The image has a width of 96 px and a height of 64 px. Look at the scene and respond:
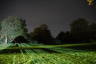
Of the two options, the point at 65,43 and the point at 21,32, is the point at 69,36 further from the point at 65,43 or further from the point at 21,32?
the point at 21,32

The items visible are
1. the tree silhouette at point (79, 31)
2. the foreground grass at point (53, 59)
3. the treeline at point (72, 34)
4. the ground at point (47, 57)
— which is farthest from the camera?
the tree silhouette at point (79, 31)

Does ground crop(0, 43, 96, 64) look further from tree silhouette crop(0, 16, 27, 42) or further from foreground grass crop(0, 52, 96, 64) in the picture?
tree silhouette crop(0, 16, 27, 42)

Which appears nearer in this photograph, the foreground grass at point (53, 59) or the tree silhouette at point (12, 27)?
the foreground grass at point (53, 59)

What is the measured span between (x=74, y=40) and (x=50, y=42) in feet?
9.46

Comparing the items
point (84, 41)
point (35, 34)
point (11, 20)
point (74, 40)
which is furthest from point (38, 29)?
point (84, 41)

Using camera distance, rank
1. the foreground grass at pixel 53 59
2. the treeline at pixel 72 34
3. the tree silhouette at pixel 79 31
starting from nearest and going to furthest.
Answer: the foreground grass at pixel 53 59
the treeline at pixel 72 34
the tree silhouette at pixel 79 31

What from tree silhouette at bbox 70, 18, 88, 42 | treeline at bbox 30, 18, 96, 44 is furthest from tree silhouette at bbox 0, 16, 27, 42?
tree silhouette at bbox 70, 18, 88, 42

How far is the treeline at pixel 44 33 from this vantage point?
17125 mm

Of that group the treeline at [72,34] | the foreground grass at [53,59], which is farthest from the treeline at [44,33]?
the foreground grass at [53,59]

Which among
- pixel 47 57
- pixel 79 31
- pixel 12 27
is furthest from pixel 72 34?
pixel 47 57

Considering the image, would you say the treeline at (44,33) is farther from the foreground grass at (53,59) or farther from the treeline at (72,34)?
the foreground grass at (53,59)

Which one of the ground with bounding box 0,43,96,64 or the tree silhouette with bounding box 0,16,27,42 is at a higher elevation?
the tree silhouette with bounding box 0,16,27,42

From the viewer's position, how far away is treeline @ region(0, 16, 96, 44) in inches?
674

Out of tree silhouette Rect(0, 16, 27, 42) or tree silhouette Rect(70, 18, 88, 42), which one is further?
tree silhouette Rect(70, 18, 88, 42)
